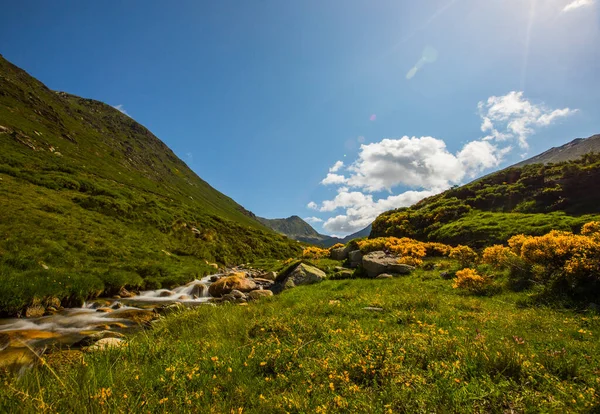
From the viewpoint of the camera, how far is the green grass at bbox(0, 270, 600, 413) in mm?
3814

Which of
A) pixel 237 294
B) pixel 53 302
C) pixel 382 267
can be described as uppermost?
pixel 53 302

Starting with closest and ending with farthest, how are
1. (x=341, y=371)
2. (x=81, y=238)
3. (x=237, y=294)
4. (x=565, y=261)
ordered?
1. (x=341, y=371)
2. (x=565, y=261)
3. (x=237, y=294)
4. (x=81, y=238)

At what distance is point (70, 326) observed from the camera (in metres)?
12.4

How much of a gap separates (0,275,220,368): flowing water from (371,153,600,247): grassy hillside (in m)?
30.1

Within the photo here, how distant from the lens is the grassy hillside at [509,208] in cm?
2667

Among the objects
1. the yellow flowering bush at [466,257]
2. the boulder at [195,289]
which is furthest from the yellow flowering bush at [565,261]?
the boulder at [195,289]

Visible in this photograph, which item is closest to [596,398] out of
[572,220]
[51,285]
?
[51,285]

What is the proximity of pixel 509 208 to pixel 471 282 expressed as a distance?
32.4 meters

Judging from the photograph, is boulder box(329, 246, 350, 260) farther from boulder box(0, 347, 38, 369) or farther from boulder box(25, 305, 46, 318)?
boulder box(0, 347, 38, 369)

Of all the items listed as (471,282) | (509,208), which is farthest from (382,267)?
(509,208)

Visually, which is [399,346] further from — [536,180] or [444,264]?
[536,180]

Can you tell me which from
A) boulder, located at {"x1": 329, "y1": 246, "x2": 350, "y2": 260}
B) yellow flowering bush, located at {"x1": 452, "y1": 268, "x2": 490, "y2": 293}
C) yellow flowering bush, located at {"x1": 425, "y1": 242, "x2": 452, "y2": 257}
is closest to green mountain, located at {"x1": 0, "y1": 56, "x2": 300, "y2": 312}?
boulder, located at {"x1": 329, "y1": 246, "x2": 350, "y2": 260}

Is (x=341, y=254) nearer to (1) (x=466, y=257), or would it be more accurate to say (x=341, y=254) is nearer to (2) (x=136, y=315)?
(1) (x=466, y=257)

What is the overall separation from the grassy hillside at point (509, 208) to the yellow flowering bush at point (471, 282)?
53.1 ft
